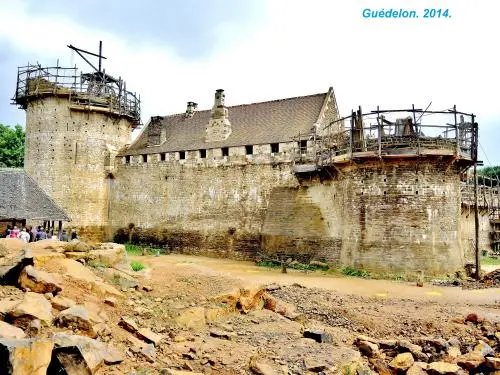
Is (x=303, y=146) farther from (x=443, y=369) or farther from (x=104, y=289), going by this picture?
(x=443, y=369)

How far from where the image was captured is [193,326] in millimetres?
11055

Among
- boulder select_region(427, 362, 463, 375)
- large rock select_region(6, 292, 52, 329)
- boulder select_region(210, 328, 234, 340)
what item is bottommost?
boulder select_region(427, 362, 463, 375)

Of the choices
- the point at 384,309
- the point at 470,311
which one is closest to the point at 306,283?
the point at 384,309

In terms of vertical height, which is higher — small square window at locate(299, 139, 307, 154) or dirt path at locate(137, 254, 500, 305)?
small square window at locate(299, 139, 307, 154)

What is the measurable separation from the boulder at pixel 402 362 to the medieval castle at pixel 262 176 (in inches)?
442

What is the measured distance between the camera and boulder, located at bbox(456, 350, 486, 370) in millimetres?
10680

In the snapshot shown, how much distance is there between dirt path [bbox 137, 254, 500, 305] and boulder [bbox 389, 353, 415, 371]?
5052mm

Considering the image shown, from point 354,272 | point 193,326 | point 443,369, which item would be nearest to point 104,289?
point 193,326

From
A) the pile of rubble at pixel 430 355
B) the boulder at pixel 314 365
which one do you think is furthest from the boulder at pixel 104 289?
the pile of rubble at pixel 430 355

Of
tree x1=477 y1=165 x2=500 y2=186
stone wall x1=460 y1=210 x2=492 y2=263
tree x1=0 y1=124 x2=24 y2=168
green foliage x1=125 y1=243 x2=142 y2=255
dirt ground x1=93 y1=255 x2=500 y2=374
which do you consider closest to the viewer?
dirt ground x1=93 y1=255 x2=500 y2=374

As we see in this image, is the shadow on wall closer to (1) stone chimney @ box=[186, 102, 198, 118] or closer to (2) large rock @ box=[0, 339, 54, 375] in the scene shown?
(1) stone chimney @ box=[186, 102, 198, 118]

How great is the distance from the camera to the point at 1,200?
2125cm

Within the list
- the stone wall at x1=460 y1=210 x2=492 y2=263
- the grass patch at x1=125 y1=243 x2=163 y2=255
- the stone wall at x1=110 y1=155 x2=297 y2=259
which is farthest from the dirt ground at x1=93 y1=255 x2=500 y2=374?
the grass patch at x1=125 y1=243 x2=163 y2=255

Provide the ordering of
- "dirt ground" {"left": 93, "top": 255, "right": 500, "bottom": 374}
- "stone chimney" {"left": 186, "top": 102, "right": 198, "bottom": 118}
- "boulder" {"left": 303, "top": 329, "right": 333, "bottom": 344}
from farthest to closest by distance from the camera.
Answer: "stone chimney" {"left": 186, "top": 102, "right": 198, "bottom": 118}
"boulder" {"left": 303, "top": 329, "right": 333, "bottom": 344}
"dirt ground" {"left": 93, "top": 255, "right": 500, "bottom": 374}
